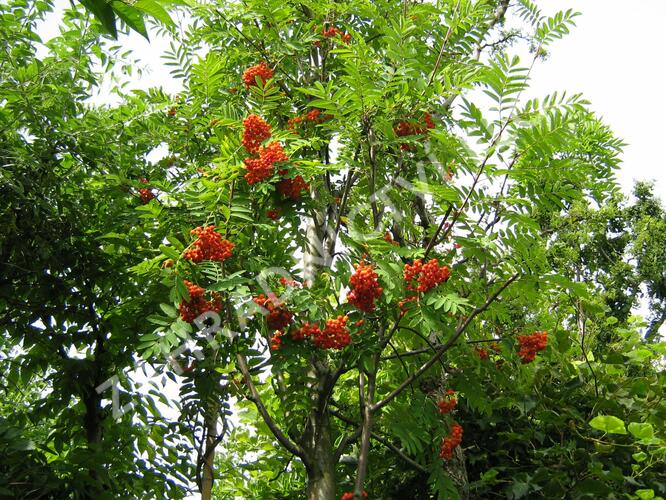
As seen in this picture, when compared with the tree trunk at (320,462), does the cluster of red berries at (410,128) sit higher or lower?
higher

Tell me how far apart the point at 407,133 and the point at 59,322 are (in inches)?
101

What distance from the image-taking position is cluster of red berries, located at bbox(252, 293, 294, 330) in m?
3.48

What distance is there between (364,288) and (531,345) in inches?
55.8

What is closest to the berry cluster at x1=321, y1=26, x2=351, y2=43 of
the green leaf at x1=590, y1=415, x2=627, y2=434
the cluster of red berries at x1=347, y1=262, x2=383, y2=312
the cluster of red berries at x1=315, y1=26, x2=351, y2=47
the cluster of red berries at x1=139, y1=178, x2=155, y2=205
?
the cluster of red berries at x1=315, y1=26, x2=351, y2=47

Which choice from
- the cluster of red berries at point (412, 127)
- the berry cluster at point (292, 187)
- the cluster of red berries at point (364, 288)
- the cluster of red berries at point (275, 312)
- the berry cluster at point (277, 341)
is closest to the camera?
the cluster of red berries at point (364, 288)

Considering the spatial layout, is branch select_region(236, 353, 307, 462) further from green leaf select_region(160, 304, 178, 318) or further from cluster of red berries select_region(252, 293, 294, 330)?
green leaf select_region(160, 304, 178, 318)

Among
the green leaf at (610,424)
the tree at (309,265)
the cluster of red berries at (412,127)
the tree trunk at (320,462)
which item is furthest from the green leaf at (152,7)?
the green leaf at (610,424)

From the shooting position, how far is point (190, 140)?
181 inches

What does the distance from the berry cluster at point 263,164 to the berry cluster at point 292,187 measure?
0.19m

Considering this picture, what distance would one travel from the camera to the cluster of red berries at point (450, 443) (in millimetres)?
4262

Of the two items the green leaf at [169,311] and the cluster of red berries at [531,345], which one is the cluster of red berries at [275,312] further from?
the cluster of red berries at [531,345]

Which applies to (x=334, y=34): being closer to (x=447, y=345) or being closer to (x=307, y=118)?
(x=307, y=118)

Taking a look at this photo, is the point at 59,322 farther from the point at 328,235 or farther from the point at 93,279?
the point at 328,235

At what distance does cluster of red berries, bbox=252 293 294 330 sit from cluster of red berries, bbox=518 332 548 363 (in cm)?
152
